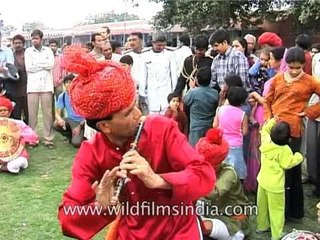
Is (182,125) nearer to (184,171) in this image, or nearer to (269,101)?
(269,101)

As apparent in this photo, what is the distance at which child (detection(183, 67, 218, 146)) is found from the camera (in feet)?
17.7

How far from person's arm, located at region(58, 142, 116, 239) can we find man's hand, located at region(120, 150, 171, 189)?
0.84 feet

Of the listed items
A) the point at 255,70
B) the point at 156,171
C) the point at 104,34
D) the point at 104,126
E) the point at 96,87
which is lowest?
the point at 255,70

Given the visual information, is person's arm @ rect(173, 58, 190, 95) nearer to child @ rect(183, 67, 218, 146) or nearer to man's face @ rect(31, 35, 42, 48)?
child @ rect(183, 67, 218, 146)

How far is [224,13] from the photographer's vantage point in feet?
67.3

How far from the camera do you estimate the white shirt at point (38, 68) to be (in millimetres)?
7605

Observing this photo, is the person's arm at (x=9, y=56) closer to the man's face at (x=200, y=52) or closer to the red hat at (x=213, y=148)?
→ the man's face at (x=200, y=52)

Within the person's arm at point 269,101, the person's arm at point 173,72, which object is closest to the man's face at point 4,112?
the person's arm at point 173,72

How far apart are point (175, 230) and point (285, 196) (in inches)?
105

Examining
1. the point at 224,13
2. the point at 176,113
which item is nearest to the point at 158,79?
the point at 176,113

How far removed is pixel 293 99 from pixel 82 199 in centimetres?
292

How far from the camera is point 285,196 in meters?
4.61

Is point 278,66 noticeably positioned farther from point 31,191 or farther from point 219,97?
point 31,191

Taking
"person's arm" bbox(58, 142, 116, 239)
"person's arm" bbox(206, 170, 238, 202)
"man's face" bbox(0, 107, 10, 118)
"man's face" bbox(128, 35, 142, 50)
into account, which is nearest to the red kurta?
"person's arm" bbox(58, 142, 116, 239)
